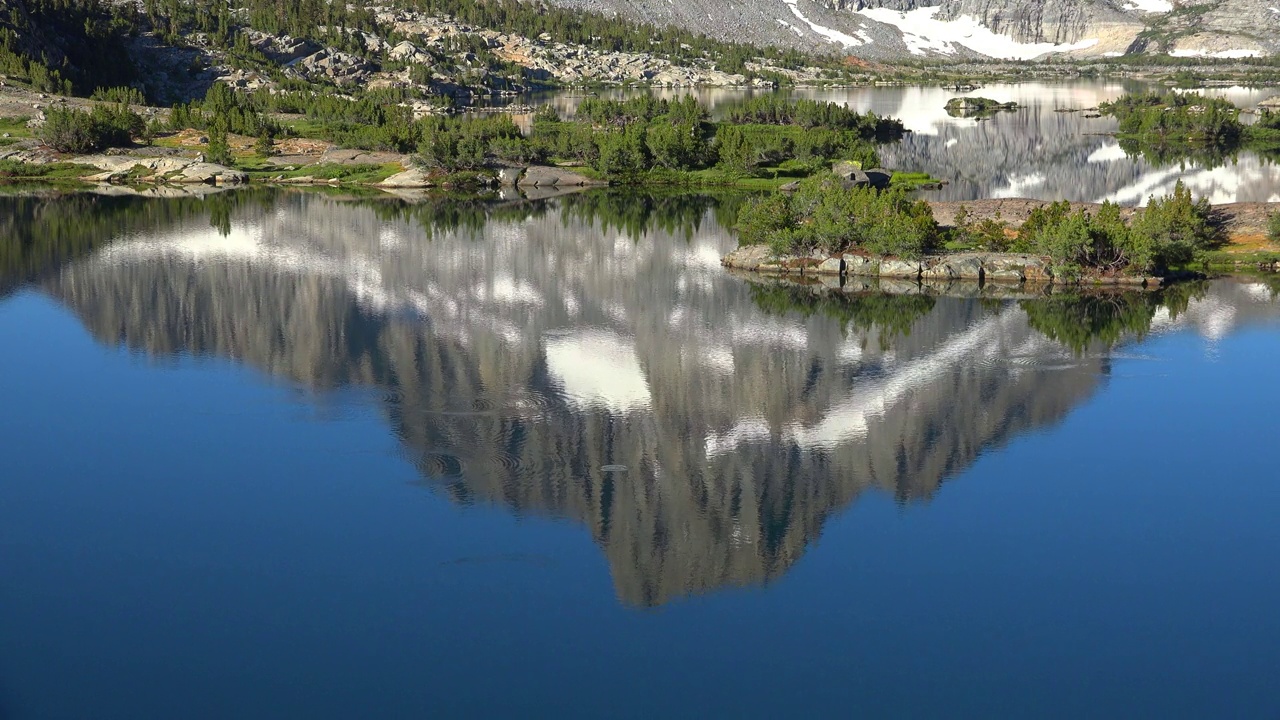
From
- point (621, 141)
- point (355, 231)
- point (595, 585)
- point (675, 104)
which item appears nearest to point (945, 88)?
point (675, 104)

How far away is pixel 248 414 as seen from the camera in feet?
89.7

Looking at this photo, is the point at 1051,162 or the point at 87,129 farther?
the point at 1051,162

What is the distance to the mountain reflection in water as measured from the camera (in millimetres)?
23391

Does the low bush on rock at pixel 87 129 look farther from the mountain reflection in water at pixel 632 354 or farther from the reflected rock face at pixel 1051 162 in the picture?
the reflected rock face at pixel 1051 162

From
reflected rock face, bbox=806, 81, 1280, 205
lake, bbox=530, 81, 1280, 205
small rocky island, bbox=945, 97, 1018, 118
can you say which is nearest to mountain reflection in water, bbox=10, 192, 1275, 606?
lake, bbox=530, 81, 1280, 205

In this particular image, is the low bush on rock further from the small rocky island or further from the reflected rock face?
the small rocky island

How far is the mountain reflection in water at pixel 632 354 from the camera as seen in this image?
23.4m

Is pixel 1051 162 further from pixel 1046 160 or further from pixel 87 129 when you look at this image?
pixel 87 129

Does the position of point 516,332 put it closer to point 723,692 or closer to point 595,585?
point 595,585

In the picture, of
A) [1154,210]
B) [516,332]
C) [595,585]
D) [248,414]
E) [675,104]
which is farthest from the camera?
[675,104]

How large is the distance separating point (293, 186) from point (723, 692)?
180ft

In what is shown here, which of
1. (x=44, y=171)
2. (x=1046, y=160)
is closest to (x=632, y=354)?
(x=44, y=171)

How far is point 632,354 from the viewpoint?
105ft

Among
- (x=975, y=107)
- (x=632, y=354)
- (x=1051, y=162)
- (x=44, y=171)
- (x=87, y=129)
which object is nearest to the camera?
(x=632, y=354)
